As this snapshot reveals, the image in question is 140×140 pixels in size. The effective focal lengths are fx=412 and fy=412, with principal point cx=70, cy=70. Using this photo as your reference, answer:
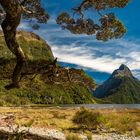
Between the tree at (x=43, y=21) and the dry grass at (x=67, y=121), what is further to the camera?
the dry grass at (x=67, y=121)

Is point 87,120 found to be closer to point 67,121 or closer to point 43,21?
point 67,121

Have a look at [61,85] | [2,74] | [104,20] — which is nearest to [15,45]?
[2,74]

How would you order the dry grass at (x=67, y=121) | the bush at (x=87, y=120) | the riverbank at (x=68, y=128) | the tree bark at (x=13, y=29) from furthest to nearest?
the bush at (x=87, y=120)
the dry grass at (x=67, y=121)
the riverbank at (x=68, y=128)
the tree bark at (x=13, y=29)

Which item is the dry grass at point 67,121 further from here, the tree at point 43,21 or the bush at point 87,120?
the tree at point 43,21

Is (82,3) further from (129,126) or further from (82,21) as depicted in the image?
(129,126)

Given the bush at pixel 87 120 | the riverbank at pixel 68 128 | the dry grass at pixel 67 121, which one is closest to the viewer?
the riverbank at pixel 68 128

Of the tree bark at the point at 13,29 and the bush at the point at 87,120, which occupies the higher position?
the tree bark at the point at 13,29

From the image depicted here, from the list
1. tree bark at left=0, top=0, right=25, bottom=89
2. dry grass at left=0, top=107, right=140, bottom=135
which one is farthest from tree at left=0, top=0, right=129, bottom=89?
dry grass at left=0, top=107, right=140, bottom=135

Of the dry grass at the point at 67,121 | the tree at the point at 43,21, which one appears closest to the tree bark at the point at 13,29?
the tree at the point at 43,21

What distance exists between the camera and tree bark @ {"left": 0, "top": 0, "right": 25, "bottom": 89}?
1480 centimetres

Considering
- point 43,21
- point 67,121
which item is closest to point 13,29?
point 43,21

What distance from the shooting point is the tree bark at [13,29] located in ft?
48.6

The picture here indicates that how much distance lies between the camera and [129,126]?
3538 cm

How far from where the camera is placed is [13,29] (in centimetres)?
1597
